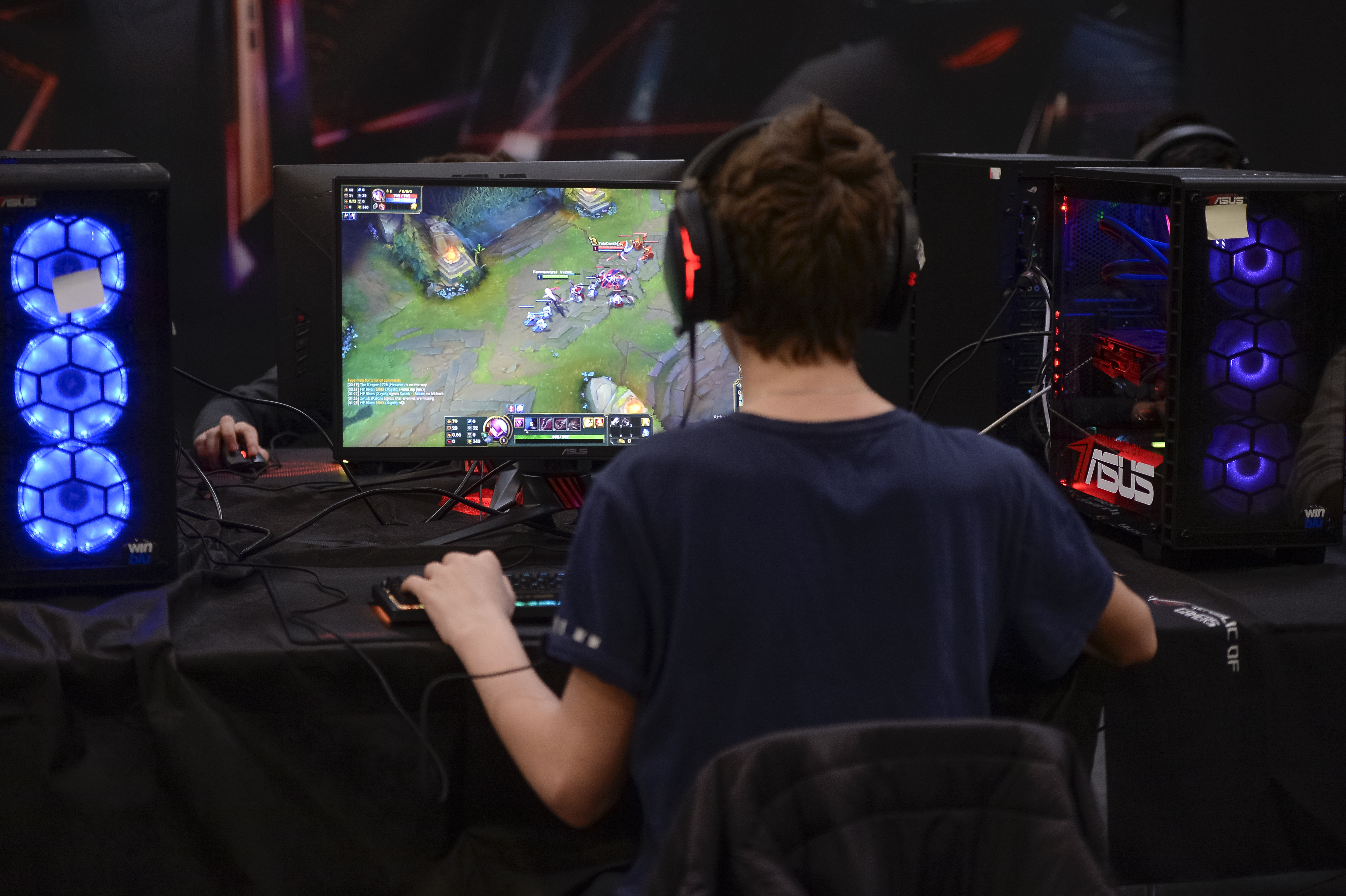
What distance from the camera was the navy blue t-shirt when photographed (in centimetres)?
81

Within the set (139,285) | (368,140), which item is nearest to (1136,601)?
(139,285)

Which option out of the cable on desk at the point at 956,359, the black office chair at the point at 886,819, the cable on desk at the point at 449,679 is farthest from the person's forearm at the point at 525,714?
the cable on desk at the point at 956,359

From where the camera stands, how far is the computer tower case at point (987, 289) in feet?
5.70

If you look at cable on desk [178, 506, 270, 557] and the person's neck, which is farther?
cable on desk [178, 506, 270, 557]

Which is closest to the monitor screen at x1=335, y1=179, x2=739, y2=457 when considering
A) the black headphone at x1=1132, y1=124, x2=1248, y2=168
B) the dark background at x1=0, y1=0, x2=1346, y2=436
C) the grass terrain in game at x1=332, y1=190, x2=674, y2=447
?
the grass terrain in game at x1=332, y1=190, x2=674, y2=447

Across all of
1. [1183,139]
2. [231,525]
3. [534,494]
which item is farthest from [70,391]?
[1183,139]

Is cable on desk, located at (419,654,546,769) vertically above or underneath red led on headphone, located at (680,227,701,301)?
underneath

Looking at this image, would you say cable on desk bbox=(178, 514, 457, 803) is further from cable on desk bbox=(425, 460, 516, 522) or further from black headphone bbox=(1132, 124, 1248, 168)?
black headphone bbox=(1132, 124, 1248, 168)

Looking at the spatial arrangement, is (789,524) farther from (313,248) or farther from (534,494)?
(313,248)

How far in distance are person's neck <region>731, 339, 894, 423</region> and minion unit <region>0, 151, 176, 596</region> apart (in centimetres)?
67

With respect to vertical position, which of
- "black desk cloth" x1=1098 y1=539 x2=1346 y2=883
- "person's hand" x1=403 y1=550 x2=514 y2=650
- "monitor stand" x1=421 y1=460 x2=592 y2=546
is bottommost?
"black desk cloth" x1=1098 y1=539 x2=1346 y2=883

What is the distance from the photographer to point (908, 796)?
2.25 ft

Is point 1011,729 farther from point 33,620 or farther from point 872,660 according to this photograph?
point 33,620

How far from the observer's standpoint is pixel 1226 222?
1.33 metres
